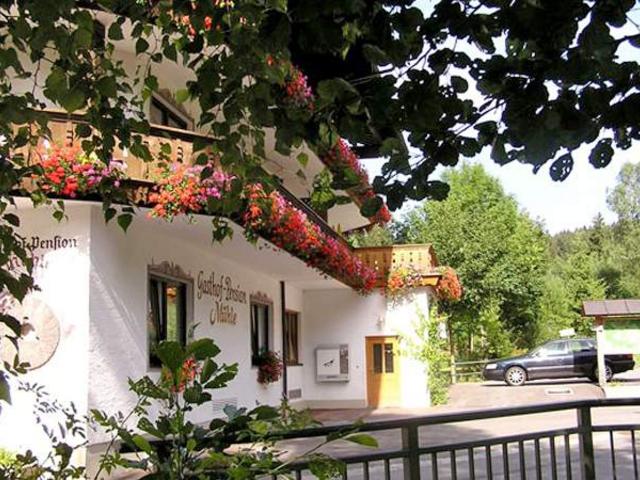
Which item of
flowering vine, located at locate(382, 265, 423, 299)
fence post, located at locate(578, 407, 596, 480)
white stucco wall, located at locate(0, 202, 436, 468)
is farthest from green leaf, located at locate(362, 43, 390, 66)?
flowering vine, located at locate(382, 265, 423, 299)

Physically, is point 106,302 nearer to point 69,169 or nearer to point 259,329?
point 69,169

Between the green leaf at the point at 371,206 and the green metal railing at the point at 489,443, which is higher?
the green leaf at the point at 371,206

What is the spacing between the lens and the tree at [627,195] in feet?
171

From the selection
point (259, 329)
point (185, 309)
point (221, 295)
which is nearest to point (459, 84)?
point (185, 309)

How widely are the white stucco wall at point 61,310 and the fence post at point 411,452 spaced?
6.85 metres

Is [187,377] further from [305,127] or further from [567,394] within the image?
[567,394]

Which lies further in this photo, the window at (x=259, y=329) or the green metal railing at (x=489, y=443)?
the window at (x=259, y=329)

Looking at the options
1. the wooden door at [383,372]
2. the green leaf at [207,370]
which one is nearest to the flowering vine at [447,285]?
the wooden door at [383,372]

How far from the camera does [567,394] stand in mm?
22000

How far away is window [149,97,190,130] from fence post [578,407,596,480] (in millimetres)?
9362

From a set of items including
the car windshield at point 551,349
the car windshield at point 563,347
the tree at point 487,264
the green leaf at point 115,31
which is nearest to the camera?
the green leaf at point 115,31

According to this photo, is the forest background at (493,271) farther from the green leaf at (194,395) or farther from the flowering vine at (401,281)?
the green leaf at (194,395)

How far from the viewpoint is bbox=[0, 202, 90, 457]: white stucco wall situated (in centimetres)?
950

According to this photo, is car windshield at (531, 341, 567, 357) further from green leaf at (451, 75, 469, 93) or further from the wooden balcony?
green leaf at (451, 75, 469, 93)
